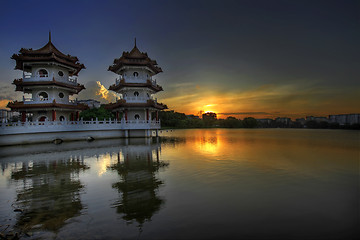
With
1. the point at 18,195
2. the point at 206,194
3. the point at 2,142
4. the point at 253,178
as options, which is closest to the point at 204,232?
the point at 206,194

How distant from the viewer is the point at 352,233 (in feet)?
14.8

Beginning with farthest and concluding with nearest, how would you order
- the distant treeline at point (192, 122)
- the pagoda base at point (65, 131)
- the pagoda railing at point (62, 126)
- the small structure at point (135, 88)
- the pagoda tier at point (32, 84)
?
the distant treeline at point (192, 122) → the small structure at point (135, 88) → the pagoda tier at point (32, 84) → the pagoda base at point (65, 131) → the pagoda railing at point (62, 126)

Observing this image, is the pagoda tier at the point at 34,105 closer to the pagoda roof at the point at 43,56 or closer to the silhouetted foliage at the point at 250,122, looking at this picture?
the pagoda roof at the point at 43,56

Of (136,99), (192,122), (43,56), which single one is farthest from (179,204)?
(192,122)

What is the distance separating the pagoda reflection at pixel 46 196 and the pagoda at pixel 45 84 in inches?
651

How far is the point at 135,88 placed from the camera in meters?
29.9

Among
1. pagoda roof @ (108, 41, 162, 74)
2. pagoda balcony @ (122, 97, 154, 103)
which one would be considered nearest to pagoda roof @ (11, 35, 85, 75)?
pagoda roof @ (108, 41, 162, 74)

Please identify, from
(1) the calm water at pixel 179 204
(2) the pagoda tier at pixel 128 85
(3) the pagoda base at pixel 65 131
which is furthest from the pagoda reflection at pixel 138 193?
→ (2) the pagoda tier at pixel 128 85

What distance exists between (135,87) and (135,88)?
0.31 meters

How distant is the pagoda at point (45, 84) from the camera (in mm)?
24359

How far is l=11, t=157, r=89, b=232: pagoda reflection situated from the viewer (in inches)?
194

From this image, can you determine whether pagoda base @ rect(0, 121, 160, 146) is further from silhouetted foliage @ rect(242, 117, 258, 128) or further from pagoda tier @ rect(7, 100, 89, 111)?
silhouetted foliage @ rect(242, 117, 258, 128)

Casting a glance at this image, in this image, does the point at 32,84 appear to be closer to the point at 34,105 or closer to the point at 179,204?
the point at 34,105

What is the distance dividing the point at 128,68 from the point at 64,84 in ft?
30.9
